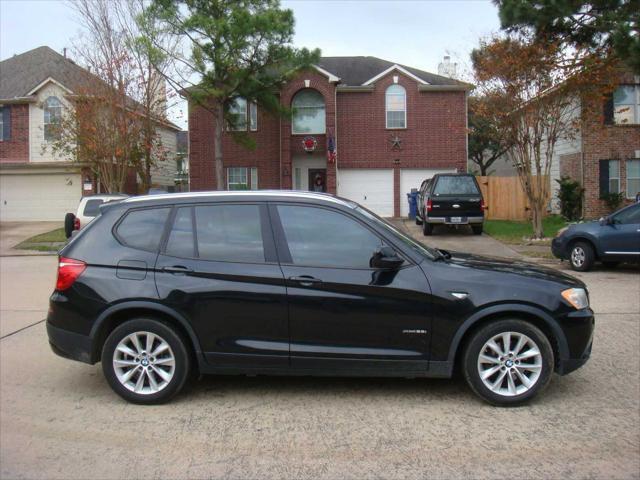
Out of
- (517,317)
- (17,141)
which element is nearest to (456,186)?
(517,317)

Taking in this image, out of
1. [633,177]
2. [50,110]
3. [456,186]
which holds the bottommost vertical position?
[456,186]

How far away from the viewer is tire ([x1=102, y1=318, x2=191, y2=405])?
5.04 metres

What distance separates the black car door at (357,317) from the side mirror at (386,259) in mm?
47

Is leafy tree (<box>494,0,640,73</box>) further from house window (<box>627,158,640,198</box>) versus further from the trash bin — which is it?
the trash bin

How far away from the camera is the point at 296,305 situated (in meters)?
4.93

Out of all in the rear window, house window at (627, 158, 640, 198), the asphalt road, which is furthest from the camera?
house window at (627, 158, 640, 198)

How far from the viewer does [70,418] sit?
16.2 ft

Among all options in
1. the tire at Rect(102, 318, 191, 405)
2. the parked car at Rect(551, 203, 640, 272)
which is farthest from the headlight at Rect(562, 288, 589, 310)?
the parked car at Rect(551, 203, 640, 272)

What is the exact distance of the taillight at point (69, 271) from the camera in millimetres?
5188

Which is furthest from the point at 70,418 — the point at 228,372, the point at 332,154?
the point at 332,154

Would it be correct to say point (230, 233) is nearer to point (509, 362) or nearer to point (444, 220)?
point (509, 362)

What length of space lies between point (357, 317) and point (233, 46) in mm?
19692

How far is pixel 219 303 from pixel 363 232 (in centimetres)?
129

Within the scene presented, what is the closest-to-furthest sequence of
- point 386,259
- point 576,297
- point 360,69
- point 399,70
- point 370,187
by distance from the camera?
point 386,259 < point 576,297 < point 399,70 < point 370,187 < point 360,69
